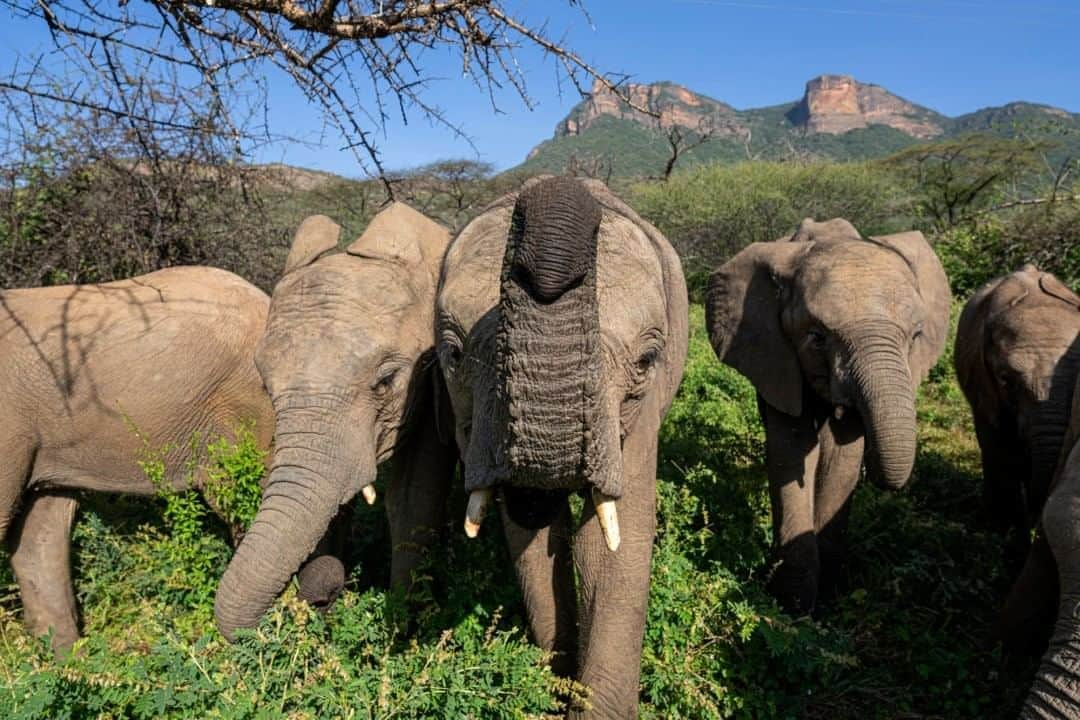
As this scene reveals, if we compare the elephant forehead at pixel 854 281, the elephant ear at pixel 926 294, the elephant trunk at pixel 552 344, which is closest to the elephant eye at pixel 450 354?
the elephant trunk at pixel 552 344

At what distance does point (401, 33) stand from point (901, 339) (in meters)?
2.76

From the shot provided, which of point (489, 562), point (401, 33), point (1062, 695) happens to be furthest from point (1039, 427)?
point (401, 33)

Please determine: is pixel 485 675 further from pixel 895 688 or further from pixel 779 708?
pixel 895 688

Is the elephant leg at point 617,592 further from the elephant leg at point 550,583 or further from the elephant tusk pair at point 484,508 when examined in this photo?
the elephant tusk pair at point 484,508

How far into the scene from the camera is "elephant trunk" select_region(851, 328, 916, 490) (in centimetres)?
370

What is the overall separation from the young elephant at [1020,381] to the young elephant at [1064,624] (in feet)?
6.64

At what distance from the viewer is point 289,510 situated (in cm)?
280

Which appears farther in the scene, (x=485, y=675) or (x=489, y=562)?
(x=489, y=562)

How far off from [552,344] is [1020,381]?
12.9ft

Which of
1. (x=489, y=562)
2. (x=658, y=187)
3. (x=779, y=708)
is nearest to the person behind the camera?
(x=779, y=708)

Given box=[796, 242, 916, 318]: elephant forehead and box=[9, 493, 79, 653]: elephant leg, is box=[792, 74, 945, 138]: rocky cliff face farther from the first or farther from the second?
box=[9, 493, 79, 653]: elephant leg

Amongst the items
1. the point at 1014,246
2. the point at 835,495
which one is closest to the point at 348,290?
the point at 835,495

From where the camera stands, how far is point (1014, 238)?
13.9m

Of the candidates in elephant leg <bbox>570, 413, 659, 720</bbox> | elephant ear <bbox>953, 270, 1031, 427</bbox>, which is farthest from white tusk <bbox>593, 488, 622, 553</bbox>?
elephant ear <bbox>953, 270, 1031, 427</bbox>
